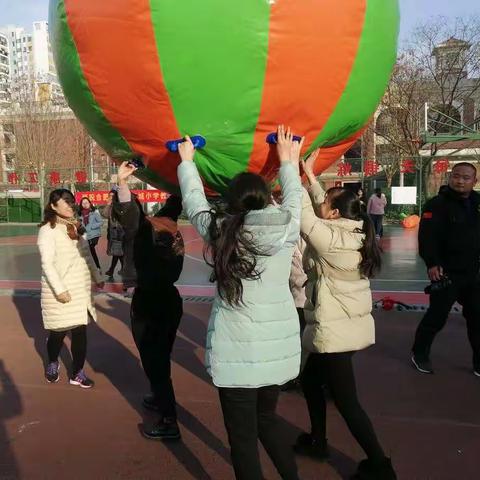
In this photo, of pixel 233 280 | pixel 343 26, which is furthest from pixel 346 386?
pixel 343 26

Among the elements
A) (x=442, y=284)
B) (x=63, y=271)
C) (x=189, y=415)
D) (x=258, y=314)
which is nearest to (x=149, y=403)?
(x=189, y=415)

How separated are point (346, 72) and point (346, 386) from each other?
1.56m

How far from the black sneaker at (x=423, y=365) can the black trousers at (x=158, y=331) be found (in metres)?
2.23

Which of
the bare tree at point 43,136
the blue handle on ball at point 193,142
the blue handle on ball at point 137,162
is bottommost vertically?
the blue handle on ball at point 137,162

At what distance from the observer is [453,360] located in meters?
4.75

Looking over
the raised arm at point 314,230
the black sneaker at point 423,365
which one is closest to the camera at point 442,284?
the black sneaker at point 423,365

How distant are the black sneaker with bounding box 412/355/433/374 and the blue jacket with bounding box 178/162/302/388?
2.52 m

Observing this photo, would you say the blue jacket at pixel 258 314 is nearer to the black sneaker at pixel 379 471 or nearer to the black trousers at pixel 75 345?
the black sneaker at pixel 379 471

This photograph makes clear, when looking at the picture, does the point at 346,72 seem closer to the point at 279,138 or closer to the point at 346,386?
the point at 279,138

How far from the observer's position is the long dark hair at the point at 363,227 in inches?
109

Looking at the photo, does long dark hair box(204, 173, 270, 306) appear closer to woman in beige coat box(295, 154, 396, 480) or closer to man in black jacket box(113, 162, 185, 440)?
woman in beige coat box(295, 154, 396, 480)

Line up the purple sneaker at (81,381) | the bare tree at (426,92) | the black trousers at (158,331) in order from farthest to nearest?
the bare tree at (426,92)
the purple sneaker at (81,381)
the black trousers at (158,331)

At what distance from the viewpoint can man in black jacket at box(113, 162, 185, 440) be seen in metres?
3.18

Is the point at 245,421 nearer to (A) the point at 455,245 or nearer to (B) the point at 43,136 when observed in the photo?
(A) the point at 455,245
